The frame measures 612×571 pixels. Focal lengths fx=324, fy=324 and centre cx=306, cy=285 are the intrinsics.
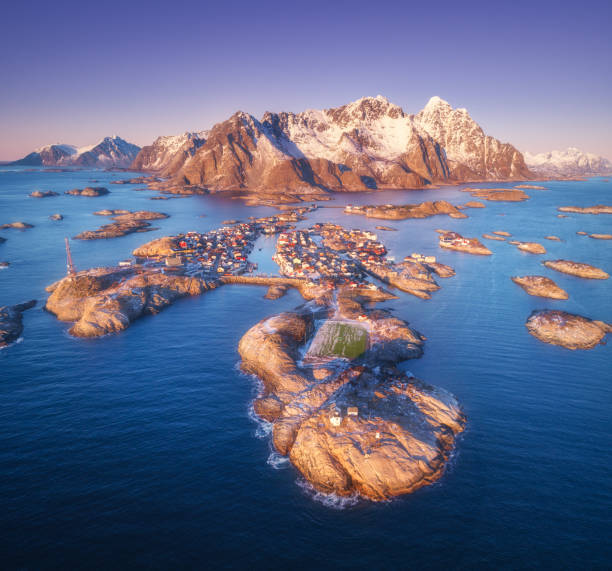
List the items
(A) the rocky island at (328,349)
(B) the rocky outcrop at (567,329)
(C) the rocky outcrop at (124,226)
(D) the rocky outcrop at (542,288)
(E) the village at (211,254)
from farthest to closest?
(C) the rocky outcrop at (124,226)
(E) the village at (211,254)
(D) the rocky outcrop at (542,288)
(B) the rocky outcrop at (567,329)
(A) the rocky island at (328,349)

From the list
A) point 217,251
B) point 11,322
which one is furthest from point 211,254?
point 11,322

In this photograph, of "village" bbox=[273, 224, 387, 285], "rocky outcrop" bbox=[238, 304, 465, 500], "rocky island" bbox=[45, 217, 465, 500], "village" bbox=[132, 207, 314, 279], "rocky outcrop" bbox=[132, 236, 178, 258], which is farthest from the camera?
"rocky outcrop" bbox=[132, 236, 178, 258]

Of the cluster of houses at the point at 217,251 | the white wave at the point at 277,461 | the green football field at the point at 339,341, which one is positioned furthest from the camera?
the cluster of houses at the point at 217,251

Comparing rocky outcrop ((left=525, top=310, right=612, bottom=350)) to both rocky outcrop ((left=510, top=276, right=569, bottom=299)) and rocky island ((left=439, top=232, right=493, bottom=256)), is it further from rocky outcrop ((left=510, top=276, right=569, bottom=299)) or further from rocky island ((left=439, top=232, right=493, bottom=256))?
rocky island ((left=439, top=232, right=493, bottom=256))

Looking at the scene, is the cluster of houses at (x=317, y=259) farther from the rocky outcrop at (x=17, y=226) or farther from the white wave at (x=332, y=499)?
the rocky outcrop at (x=17, y=226)

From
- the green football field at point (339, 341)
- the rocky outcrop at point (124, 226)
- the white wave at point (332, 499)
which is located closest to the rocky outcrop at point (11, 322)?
the green football field at point (339, 341)

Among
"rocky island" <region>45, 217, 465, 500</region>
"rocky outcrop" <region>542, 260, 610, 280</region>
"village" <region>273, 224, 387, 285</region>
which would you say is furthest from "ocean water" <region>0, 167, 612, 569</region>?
"rocky outcrop" <region>542, 260, 610, 280</region>

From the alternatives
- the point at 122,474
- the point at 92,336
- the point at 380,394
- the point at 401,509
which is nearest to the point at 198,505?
the point at 122,474
